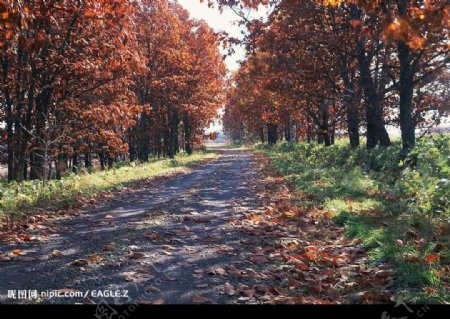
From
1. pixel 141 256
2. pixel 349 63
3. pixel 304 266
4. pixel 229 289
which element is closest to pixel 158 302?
pixel 229 289

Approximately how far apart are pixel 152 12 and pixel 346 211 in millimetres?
23750

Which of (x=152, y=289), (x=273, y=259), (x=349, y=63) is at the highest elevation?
(x=349, y=63)

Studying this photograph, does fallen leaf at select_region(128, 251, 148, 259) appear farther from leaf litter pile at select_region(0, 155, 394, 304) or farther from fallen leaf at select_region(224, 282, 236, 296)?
fallen leaf at select_region(224, 282, 236, 296)

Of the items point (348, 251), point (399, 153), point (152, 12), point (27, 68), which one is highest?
point (152, 12)

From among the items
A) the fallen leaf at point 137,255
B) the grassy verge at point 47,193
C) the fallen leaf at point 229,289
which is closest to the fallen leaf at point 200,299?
the fallen leaf at point 229,289

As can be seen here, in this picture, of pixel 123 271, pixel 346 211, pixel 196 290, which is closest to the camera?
pixel 196 290

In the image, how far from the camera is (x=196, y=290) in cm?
423

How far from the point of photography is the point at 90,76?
56.2 feet

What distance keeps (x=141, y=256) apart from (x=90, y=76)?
45.1ft

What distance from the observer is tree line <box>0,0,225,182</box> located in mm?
9190

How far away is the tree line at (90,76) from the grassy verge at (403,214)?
5807mm

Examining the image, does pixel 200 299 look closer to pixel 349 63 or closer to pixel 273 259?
pixel 273 259
